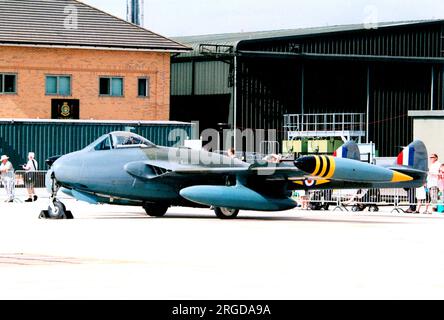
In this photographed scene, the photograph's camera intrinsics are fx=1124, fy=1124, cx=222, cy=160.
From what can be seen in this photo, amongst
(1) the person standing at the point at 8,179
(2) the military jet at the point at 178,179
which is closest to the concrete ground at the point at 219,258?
(2) the military jet at the point at 178,179

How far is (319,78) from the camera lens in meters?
56.6

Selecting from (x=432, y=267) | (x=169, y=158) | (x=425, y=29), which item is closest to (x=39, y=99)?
(x=425, y=29)

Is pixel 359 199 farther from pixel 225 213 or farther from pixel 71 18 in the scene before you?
pixel 71 18

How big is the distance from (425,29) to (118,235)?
40956 millimetres

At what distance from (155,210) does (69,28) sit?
2755cm

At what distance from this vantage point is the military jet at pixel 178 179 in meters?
24.6

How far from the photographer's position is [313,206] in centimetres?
3219

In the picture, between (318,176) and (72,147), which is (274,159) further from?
(72,147)

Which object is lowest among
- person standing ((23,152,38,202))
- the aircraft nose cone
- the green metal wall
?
person standing ((23,152,38,202))

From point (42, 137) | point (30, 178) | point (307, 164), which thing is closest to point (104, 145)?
point (307, 164)

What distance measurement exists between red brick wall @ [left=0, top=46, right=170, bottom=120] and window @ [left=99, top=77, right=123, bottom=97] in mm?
235

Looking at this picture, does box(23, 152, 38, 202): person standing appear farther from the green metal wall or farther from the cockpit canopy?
the cockpit canopy

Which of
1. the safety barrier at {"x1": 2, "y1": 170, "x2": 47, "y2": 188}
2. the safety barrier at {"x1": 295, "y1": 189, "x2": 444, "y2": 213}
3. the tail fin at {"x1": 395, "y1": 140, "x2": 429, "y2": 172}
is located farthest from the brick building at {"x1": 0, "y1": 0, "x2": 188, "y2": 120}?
the tail fin at {"x1": 395, "y1": 140, "x2": 429, "y2": 172}

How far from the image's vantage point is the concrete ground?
12.1 meters
